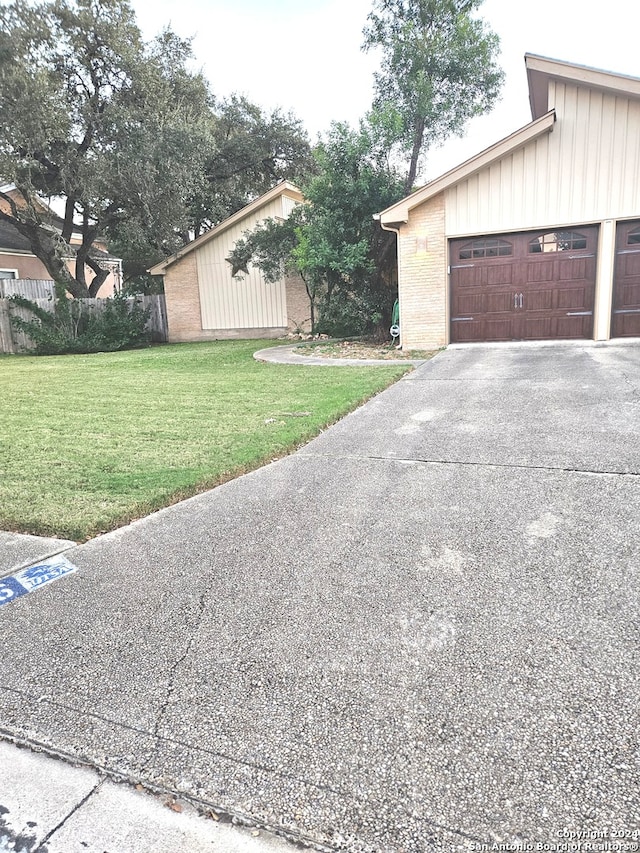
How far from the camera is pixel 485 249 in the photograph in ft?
37.4

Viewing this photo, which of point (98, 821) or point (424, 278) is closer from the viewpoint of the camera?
point (98, 821)

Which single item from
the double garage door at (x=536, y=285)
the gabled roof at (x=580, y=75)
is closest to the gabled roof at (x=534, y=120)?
the gabled roof at (x=580, y=75)

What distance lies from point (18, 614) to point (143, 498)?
1.31m

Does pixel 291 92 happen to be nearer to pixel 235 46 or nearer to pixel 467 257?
pixel 235 46

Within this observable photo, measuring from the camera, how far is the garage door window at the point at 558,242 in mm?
10805

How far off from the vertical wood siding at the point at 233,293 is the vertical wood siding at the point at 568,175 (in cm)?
778

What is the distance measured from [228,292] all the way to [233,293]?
19 centimetres

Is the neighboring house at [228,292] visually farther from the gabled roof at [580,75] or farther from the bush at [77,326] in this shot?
the gabled roof at [580,75]

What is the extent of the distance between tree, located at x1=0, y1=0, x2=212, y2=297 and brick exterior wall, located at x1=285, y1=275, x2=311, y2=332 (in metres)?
4.28

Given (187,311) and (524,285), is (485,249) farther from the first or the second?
(187,311)

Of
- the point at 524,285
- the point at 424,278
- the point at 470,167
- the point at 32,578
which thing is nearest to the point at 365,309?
the point at 424,278

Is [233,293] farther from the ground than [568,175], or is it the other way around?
[568,175]

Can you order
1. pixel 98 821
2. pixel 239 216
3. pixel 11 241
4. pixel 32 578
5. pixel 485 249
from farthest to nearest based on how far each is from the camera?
pixel 11 241
pixel 239 216
pixel 485 249
pixel 32 578
pixel 98 821


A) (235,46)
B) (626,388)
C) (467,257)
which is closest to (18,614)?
(626,388)
